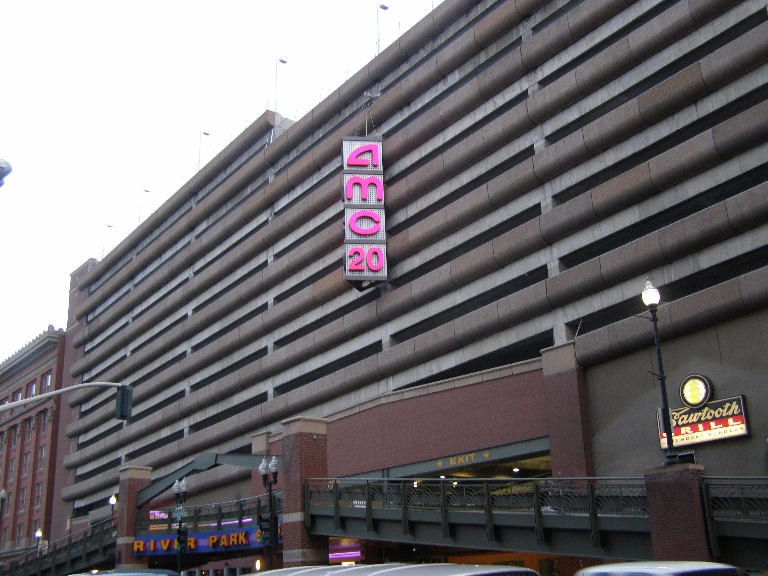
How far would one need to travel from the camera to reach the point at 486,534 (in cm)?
2475

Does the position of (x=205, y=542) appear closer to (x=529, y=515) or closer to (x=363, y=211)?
(x=529, y=515)

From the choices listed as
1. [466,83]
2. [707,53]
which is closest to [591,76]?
[707,53]

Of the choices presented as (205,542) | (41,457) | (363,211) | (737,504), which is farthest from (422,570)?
(41,457)

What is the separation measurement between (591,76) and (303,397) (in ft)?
89.3

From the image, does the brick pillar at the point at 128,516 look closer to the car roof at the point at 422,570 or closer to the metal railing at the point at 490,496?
the metal railing at the point at 490,496

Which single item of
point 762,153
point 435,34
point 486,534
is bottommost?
point 486,534

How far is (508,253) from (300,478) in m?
16.3

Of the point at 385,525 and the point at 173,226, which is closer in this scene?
the point at 385,525

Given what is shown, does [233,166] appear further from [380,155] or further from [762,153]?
[762,153]

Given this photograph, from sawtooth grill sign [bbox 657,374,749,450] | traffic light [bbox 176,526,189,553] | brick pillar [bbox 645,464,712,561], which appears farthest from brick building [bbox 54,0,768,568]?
traffic light [bbox 176,526,189,553]

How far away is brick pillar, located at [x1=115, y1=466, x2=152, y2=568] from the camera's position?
42.2 m

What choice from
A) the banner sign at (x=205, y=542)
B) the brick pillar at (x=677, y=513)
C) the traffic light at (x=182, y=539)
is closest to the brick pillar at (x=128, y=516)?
the banner sign at (x=205, y=542)

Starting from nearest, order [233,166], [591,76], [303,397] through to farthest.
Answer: [591,76]
[303,397]
[233,166]

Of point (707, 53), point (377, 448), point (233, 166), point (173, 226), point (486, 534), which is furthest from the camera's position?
point (173, 226)
